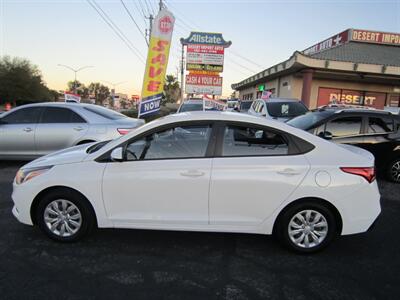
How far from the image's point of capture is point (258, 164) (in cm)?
339

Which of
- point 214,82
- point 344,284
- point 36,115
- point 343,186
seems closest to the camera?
point 344,284

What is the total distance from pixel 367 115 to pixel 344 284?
461cm

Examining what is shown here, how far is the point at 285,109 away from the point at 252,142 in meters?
7.63

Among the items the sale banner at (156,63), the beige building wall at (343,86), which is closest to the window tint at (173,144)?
the sale banner at (156,63)

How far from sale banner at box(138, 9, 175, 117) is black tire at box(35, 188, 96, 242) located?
7.69m

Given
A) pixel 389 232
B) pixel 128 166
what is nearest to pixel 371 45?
pixel 389 232

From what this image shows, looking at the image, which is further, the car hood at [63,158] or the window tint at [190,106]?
the window tint at [190,106]

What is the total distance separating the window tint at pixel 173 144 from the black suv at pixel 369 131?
379 cm

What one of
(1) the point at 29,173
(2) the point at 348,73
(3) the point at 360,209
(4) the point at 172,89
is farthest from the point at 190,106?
(4) the point at 172,89

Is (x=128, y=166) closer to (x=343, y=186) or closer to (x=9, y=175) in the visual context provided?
(x=343, y=186)

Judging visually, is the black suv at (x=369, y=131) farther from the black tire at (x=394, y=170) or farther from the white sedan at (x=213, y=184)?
the white sedan at (x=213, y=184)

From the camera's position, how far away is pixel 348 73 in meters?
21.0

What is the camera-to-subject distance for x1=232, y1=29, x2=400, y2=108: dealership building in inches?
768

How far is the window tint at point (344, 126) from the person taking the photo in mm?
6582
